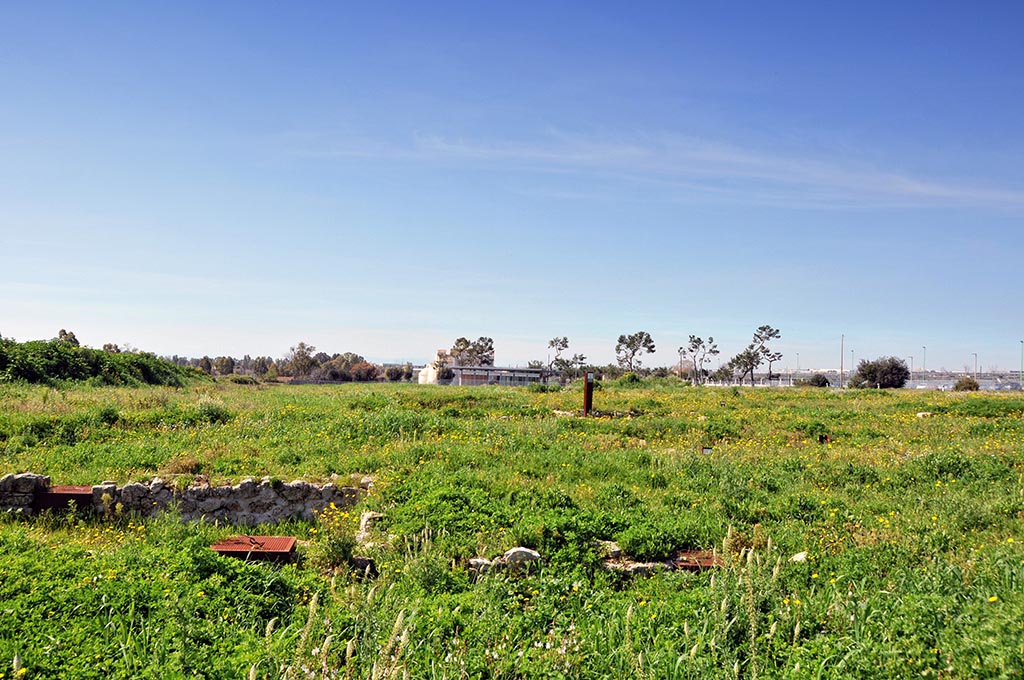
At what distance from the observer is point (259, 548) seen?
8.02 metres

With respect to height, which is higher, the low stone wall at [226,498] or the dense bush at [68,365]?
the dense bush at [68,365]

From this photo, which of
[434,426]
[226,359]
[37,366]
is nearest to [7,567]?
[434,426]

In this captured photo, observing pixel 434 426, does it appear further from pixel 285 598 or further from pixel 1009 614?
pixel 1009 614

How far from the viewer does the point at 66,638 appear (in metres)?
5.03

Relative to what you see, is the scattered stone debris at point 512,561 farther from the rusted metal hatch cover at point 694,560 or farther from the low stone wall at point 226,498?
the low stone wall at point 226,498

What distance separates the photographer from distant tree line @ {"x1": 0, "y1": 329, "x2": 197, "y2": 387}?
83.3 feet

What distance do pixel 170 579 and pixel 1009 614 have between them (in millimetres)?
7085

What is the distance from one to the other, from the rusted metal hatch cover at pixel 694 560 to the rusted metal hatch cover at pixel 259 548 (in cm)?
482

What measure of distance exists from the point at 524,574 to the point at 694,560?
6.96 ft

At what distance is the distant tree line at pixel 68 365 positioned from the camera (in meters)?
25.4

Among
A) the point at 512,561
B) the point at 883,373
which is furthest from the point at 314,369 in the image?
the point at 512,561

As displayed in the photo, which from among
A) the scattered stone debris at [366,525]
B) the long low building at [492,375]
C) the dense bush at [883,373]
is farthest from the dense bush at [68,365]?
the dense bush at [883,373]

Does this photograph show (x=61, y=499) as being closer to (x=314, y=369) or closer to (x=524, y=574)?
(x=524, y=574)

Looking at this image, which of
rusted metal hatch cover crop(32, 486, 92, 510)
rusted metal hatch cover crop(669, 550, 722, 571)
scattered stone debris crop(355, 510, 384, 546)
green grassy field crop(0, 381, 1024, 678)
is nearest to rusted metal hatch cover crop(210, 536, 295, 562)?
green grassy field crop(0, 381, 1024, 678)
